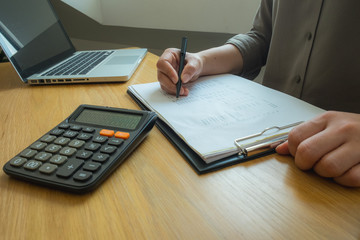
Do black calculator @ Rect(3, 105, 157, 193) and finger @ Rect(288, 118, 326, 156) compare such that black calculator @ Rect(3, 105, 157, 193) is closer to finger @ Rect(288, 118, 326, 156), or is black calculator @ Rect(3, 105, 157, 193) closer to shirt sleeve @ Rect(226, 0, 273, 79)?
finger @ Rect(288, 118, 326, 156)

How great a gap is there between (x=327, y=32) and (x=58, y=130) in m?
0.59

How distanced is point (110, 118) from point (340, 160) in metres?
0.31

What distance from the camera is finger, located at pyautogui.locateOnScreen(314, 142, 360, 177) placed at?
0.26 m

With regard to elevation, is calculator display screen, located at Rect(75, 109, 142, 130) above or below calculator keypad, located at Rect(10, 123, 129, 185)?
above

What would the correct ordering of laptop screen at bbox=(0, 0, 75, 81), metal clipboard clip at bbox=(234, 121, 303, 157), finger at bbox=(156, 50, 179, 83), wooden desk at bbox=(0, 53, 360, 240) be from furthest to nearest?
laptop screen at bbox=(0, 0, 75, 81) < finger at bbox=(156, 50, 179, 83) < metal clipboard clip at bbox=(234, 121, 303, 157) < wooden desk at bbox=(0, 53, 360, 240)

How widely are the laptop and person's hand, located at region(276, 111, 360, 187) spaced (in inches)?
17.8

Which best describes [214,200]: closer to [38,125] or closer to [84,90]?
[38,125]

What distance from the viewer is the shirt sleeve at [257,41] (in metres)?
0.71

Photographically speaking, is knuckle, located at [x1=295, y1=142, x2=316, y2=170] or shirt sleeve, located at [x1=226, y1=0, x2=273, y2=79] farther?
shirt sleeve, located at [x1=226, y1=0, x2=273, y2=79]

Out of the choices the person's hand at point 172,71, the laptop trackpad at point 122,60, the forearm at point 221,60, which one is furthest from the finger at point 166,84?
the laptop trackpad at point 122,60

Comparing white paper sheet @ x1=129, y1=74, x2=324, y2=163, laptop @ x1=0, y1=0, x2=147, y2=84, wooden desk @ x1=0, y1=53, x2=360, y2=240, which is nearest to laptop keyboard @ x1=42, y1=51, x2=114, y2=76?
laptop @ x1=0, y1=0, x2=147, y2=84

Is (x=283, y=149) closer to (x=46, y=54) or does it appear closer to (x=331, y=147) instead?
(x=331, y=147)

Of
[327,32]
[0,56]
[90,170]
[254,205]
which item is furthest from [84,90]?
[0,56]

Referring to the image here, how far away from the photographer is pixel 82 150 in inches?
11.8
